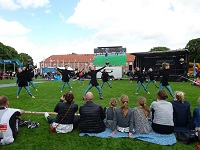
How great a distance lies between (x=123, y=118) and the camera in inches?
209

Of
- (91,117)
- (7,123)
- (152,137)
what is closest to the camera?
(7,123)

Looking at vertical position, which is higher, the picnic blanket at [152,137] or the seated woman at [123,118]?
the seated woman at [123,118]

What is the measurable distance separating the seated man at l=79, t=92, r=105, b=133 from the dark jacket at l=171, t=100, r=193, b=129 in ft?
7.21

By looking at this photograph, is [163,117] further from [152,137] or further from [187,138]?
[187,138]

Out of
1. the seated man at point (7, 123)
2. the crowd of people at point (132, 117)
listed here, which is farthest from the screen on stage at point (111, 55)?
the seated man at point (7, 123)

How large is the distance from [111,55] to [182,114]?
35188 mm

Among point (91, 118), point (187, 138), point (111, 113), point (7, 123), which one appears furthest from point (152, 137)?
point (7, 123)

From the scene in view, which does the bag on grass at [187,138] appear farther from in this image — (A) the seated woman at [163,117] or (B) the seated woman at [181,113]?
(B) the seated woman at [181,113]

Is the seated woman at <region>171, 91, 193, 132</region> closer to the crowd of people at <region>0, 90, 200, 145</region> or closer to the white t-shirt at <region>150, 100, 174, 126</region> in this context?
the crowd of people at <region>0, 90, 200, 145</region>

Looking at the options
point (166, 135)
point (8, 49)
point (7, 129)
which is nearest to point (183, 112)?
point (166, 135)

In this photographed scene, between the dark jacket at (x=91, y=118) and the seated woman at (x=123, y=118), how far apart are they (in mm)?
439

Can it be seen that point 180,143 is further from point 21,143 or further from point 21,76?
point 21,76

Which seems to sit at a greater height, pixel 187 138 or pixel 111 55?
pixel 111 55

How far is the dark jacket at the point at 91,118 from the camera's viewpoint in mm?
5320
